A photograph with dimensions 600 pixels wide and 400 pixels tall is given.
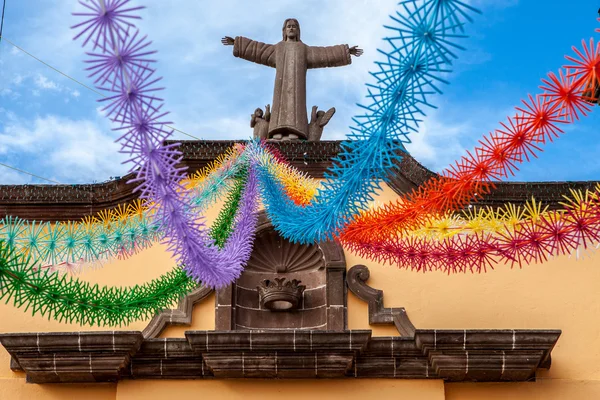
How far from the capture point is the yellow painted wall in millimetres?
9766

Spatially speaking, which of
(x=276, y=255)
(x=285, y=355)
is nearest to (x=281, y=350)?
(x=285, y=355)

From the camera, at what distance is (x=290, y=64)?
11.6m

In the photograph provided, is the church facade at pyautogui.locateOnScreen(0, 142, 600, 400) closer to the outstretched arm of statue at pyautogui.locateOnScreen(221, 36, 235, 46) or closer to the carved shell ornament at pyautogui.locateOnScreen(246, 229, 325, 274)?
the carved shell ornament at pyautogui.locateOnScreen(246, 229, 325, 274)

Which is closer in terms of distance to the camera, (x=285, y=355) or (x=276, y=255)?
(x=285, y=355)

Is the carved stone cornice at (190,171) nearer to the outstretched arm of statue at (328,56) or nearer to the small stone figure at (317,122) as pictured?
the small stone figure at (317,122)

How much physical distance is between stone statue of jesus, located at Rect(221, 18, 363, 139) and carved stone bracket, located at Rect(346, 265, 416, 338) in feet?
5.51

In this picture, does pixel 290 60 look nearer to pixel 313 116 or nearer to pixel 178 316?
pixel 313 116

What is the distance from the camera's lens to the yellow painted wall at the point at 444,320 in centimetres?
977

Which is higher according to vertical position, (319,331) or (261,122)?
(261,122)

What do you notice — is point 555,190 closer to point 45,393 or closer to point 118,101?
point 45,393

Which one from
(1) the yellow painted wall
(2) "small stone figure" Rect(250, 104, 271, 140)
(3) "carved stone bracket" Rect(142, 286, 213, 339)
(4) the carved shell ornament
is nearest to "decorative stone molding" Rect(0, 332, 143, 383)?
(1) the yellow painted wall

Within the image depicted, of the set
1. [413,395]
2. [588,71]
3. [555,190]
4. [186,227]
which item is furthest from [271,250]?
[588,71]

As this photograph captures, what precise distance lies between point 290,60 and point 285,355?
3.32 metres

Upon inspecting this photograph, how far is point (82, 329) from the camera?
10.2 meters
